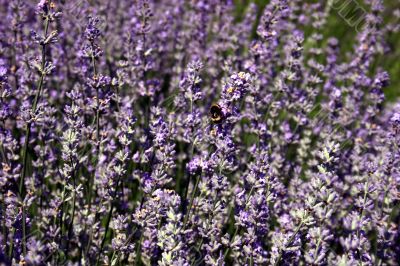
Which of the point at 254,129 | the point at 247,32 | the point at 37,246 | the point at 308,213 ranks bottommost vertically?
the point at 37,246

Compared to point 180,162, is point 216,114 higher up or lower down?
higher up

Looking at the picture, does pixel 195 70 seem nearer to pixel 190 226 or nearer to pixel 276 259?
pixel 190 226

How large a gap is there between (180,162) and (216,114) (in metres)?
1.66

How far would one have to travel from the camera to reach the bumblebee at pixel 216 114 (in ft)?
8.11

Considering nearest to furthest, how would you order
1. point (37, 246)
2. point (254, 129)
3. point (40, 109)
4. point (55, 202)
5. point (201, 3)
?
point (37, 246)
point (40, 109)
point (55, 202)
point (254, 129)
point (201, 3)

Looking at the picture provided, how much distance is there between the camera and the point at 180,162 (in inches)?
161

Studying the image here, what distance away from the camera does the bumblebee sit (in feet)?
8.11

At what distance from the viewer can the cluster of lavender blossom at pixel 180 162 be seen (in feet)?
8.38

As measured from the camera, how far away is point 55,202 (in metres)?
2.83

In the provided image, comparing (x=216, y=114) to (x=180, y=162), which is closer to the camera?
(x=216, y=114)

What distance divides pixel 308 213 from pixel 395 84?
5060mm

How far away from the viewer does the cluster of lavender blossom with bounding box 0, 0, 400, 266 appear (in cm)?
255

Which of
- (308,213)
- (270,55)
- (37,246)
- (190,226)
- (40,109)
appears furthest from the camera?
(270,55)

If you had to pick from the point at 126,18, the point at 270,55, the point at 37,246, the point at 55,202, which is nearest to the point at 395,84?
the point at 270,55
